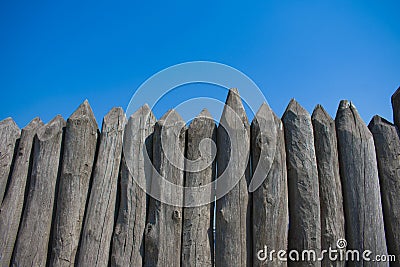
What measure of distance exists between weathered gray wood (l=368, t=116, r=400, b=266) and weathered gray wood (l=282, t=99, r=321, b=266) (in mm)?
841

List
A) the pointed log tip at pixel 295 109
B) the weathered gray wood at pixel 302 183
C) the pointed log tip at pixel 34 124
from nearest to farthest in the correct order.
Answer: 1. the weathered gray wood at pixel 302 183
2. the pointed log tip at pixel 295 109
3. the pointed log tip at pixel 34 124

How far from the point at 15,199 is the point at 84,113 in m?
1.35

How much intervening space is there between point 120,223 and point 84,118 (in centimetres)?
142

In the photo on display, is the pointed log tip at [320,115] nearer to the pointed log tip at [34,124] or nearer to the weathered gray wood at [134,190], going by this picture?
the weathered gray wood at [134,190]

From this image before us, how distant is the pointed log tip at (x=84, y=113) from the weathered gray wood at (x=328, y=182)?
2.81 metres

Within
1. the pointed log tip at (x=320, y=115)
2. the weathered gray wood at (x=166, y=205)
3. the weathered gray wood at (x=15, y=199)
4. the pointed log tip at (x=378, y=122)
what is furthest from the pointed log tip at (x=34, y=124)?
the pointed log tip at (x=378, y=122)

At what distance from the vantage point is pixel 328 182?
4301 millimetres

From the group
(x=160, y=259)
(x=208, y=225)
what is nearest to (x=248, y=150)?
(x=208, y=225)

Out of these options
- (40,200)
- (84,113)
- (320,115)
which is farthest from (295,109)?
(40,200)

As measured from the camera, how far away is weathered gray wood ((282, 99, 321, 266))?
410 cm

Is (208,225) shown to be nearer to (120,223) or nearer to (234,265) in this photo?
(234,265)

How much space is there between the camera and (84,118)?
474 centimetres

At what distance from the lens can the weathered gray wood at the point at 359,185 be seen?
4141 millimetres

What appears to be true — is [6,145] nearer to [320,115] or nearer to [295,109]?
[295,109]
